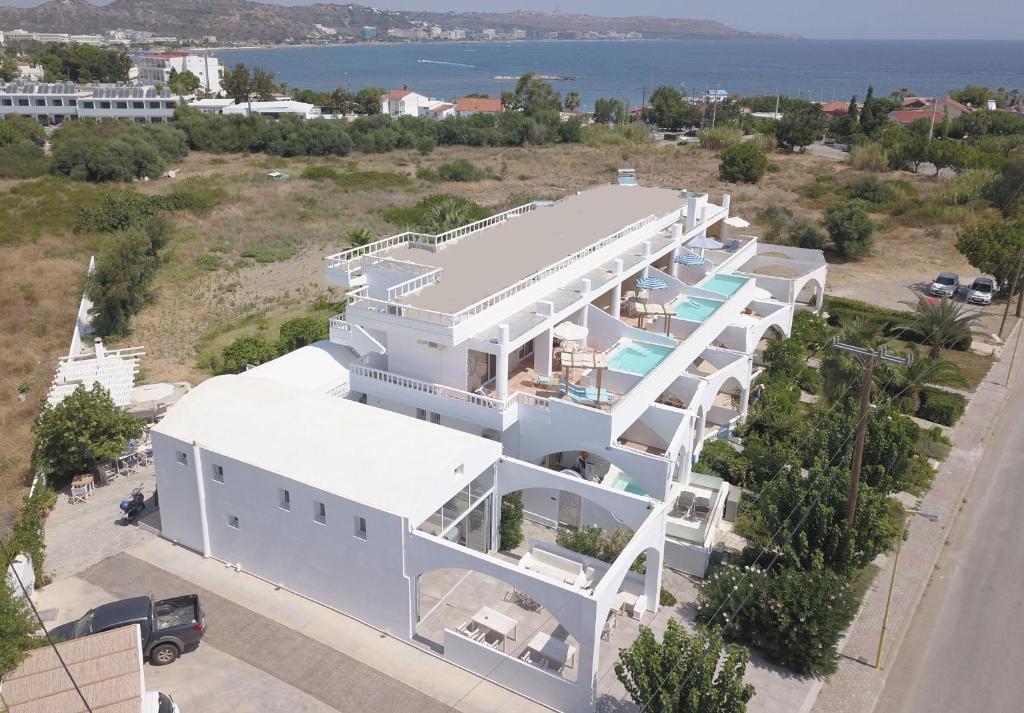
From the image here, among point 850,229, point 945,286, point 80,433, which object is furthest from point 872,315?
point 80,433

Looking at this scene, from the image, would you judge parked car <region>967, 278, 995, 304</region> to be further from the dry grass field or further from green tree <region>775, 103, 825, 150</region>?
green tree <region>775, 103, 825, 150</region>

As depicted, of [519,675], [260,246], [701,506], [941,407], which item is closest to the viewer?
[519,675]

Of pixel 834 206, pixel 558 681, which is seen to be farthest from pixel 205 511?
pixel 834 206

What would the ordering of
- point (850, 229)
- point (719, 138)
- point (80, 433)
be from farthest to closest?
point (719, 138) → point (850, 229) → point (80, 433)

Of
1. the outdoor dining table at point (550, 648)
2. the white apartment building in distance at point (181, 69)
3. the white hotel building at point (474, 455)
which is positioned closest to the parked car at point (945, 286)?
the white hotel building at point (474, 455)

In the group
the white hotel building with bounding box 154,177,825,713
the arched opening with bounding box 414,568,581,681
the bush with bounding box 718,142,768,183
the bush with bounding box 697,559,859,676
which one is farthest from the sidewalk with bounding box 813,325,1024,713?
the bush with bounding box 718,142,768,183

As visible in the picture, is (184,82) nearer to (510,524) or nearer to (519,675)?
(510,524)

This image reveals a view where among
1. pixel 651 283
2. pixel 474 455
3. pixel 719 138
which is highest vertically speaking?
pixel 719 138
